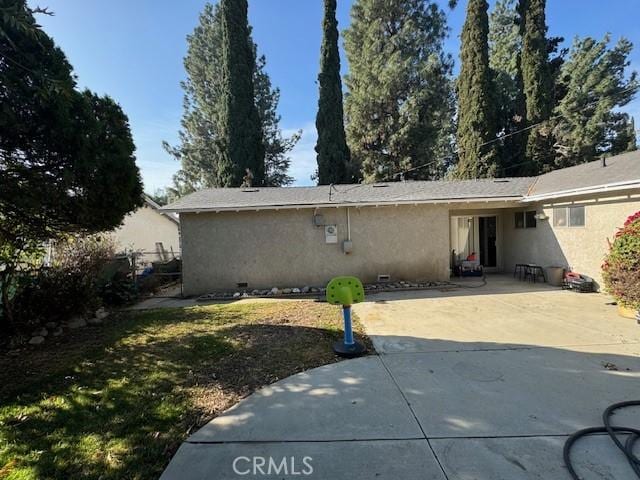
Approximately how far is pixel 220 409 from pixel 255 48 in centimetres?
2720

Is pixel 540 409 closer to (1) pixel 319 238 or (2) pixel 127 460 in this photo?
(2) pixel 127 460

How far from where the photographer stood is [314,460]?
2439 mm

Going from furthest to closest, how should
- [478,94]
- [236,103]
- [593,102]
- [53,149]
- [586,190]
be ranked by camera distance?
[593,102]
[236,103]
[478,94]
[586,190]
[53,149]

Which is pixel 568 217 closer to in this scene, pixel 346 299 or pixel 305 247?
pixel 305 247

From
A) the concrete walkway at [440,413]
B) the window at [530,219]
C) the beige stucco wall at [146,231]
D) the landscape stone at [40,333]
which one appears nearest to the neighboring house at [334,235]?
the window at [530,219]

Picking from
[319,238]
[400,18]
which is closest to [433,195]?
[319,238]

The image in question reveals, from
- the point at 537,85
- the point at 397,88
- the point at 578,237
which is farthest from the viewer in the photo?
the point at 397,88

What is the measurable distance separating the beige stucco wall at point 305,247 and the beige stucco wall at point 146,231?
25.3 feet

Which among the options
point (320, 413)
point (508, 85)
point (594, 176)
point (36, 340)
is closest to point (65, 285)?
point (36, 340)

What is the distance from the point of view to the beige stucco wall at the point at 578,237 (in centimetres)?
788

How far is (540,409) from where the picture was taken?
3041 mm

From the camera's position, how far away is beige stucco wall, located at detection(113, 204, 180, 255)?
15.9m

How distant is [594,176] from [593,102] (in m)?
16.8

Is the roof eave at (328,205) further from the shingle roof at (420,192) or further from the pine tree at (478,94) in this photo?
the pine tree at (478,94)
